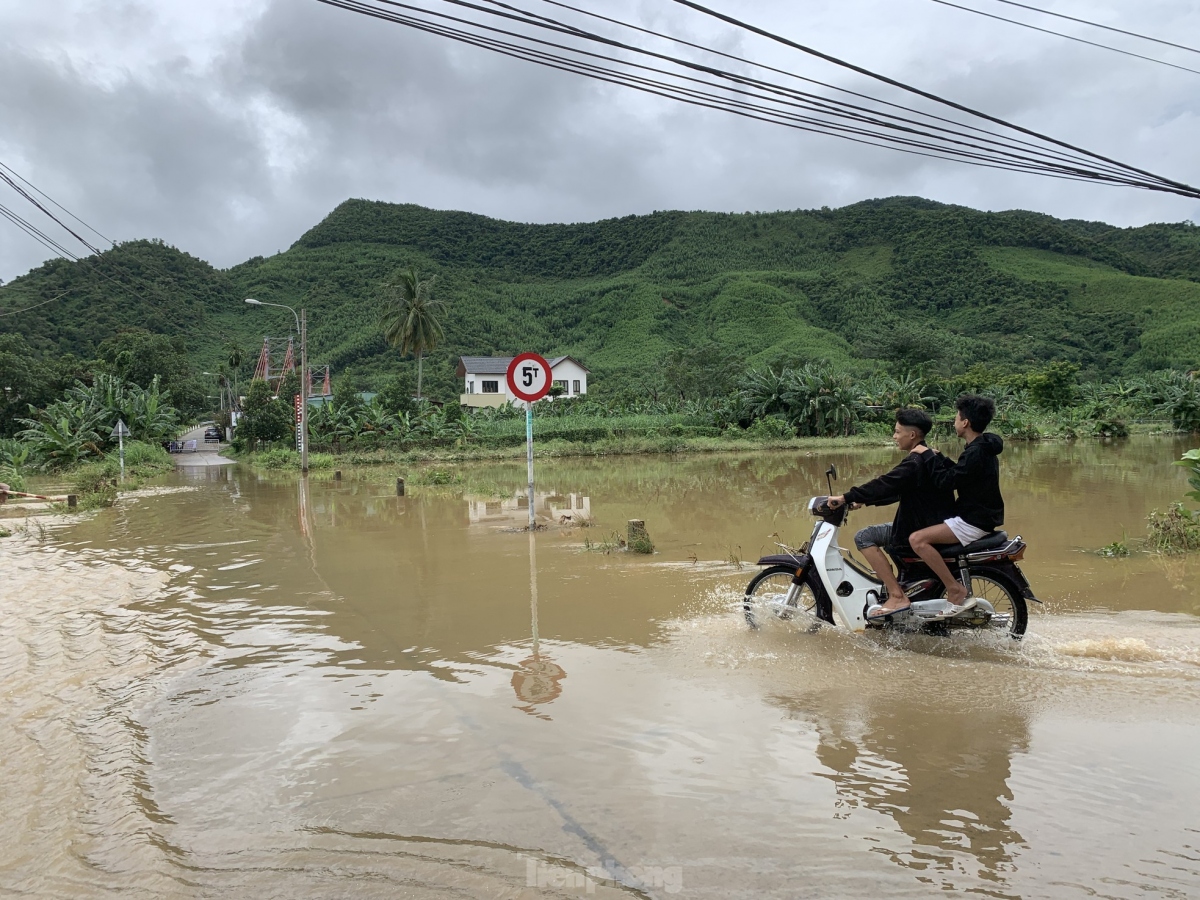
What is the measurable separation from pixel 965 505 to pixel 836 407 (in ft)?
110

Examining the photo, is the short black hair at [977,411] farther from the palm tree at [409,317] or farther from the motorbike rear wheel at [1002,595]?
the palm tree at [409,317]

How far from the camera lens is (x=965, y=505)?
Answer: 5.53 metres

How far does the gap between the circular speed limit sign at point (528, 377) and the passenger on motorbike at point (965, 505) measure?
6.20 m

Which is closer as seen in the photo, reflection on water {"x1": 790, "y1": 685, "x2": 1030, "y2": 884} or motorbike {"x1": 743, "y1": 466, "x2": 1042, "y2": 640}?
reflection on water {"x1": 790, "y1": 685, "x2": 1030, "y2": 884}

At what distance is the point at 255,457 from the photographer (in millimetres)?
35031

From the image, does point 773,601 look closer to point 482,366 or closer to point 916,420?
point 916,420

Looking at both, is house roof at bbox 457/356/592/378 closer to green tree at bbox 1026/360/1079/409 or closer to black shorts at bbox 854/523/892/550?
green tree at bbox 1026/360/1079/409

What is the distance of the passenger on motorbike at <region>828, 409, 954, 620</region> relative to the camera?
5.51m

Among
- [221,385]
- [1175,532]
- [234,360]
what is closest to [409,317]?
[234,360]

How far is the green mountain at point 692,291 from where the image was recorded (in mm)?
64438

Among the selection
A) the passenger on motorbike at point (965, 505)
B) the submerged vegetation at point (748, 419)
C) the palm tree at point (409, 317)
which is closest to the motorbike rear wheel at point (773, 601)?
the passenger on motorbike at point (965, 505)

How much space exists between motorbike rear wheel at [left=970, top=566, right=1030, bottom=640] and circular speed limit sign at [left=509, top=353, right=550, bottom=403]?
6.33 metres

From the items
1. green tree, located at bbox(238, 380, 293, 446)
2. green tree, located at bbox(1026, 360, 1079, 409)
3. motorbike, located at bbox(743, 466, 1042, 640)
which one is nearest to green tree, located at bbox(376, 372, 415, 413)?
green tree, located at bbox(238, 380, 293, 446)

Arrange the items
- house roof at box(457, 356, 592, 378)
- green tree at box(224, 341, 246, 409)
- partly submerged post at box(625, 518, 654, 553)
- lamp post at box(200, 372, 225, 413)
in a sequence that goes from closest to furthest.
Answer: partly submerged post at box(625, 518, 654, 553)
house roof at box(457, 356, 592, 378)
lamp post at box(200, 372, 225, 413)
green tree at box(224, 341, 246, 409)
